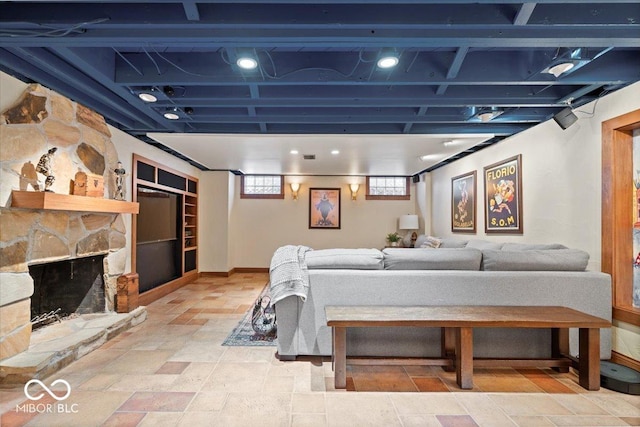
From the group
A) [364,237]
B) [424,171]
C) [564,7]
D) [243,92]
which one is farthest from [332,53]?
[364,237]

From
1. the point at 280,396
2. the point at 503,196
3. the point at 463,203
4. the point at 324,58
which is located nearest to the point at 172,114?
the point at 324,58

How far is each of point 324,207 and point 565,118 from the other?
4869mm

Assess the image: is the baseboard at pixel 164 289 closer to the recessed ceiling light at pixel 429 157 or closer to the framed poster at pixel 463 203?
the recessed ceiling light at pixel 429 157

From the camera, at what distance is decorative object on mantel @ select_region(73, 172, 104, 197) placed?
3.08 m

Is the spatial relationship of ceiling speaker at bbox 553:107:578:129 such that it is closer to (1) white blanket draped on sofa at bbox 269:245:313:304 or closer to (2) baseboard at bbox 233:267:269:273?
(1) white blanket draped on sofa at bbox 269:245:313:304

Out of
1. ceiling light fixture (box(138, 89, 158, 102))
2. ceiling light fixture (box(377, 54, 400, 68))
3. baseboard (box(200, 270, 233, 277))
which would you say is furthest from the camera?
baseboard (box(200, 270, 233, 277))

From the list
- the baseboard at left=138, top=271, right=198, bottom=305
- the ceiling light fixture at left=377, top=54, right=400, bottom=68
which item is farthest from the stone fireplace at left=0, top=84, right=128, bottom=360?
the ceiling light fixture at left=377, top=54, right=400, bottom=68

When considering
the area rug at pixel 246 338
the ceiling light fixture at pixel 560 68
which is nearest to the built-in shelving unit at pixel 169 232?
the area rug at pixel 246 338

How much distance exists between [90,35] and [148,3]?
16.9 inches

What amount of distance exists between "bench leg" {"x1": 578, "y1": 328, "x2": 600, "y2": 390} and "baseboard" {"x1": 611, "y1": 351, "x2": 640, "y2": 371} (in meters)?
0.56

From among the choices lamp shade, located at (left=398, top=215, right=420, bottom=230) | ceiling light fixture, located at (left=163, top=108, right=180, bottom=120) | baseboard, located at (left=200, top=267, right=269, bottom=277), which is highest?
ceiling light fixture, located at (left=163, top=108, right=180, bottom=120)

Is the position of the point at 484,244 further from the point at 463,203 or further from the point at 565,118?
the point at 565,118

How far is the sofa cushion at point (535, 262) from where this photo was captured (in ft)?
8.73

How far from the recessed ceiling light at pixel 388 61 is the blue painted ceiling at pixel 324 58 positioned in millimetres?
46
